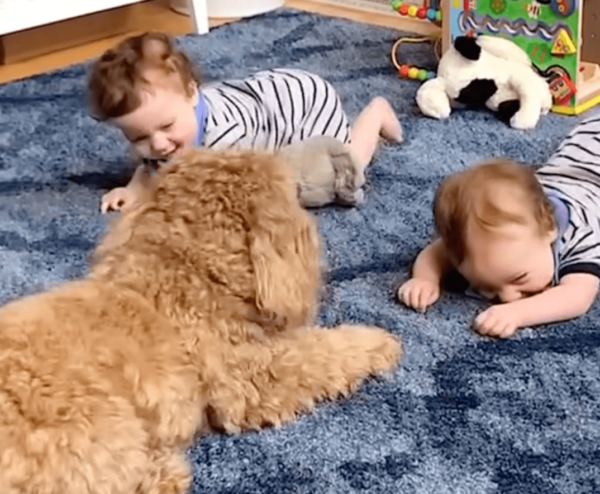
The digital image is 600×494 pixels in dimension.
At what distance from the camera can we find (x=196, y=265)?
1.16 metres

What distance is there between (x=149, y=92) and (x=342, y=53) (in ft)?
3.50

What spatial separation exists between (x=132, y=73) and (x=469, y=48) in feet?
2.51

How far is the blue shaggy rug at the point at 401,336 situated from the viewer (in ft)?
3.74

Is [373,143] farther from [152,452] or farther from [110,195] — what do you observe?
[152,452]

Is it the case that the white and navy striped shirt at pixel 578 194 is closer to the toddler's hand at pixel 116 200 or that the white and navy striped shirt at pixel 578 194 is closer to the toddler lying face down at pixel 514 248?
the toddler lying face down at pixel 514 248

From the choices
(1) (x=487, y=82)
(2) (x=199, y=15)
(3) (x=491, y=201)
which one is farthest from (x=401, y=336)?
(2) (x=199, y=15)

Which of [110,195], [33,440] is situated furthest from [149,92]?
[33,440]

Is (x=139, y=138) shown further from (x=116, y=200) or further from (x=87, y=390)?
(x=87, y=390)

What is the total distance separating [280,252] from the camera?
1142 millimetres

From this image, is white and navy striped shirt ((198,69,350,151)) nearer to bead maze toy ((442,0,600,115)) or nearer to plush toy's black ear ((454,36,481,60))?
plush toy's black ear ((454,36,481,60))

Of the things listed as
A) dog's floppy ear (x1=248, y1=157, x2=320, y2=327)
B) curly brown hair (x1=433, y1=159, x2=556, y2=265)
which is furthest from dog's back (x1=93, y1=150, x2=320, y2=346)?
curly brown hair (x1=433, y1=159, x2=556, y2=265)

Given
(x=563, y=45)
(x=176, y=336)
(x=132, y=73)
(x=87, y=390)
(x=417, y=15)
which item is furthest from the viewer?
(x=417, y=15)

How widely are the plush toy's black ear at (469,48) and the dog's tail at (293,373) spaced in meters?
0.98

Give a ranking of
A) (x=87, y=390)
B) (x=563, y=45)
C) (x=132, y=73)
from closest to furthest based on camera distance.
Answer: (x=87, y=390), (x=132, y=73), (x=563, y=45)
